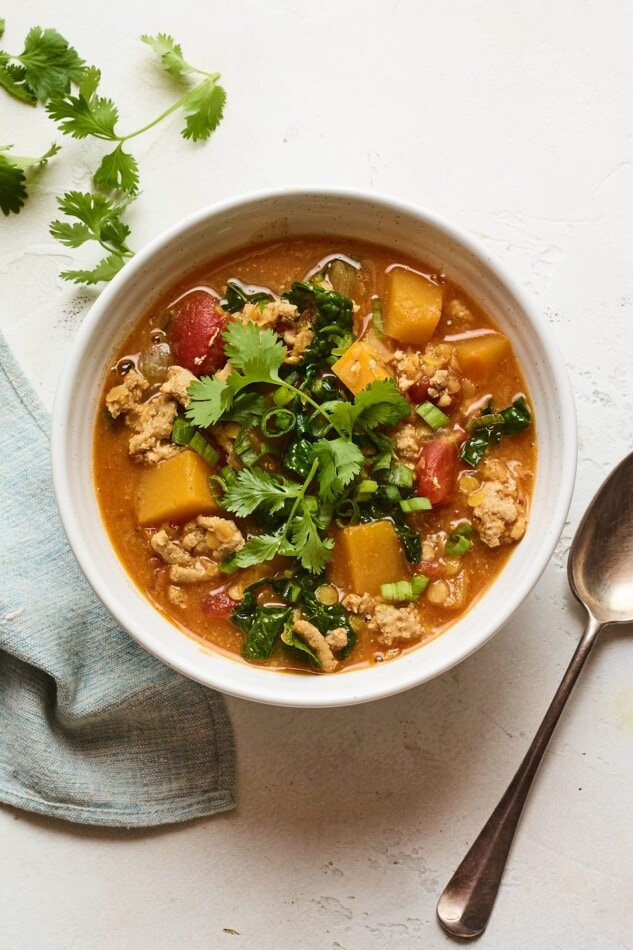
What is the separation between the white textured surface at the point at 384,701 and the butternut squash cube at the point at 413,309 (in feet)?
1.82

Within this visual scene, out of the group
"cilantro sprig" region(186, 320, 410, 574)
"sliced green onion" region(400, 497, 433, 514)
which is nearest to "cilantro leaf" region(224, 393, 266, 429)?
"cilantro sprig" region(186, 320, 410, 574)

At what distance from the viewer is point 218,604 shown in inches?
140

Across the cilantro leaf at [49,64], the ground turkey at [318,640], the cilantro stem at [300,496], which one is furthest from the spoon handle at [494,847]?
the cilantro leaf at [49,64]

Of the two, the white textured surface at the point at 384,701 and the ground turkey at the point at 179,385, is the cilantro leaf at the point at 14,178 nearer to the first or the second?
the white textured surface at the point at 384,701

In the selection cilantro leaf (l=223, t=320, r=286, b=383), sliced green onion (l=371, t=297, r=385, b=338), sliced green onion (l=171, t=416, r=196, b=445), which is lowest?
sliced green onion (l=171, t=416, r=196, b=445)

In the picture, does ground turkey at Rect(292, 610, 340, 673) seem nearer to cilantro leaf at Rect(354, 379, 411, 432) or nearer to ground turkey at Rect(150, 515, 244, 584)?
ground turkey at Rect(150, 515, 244, 584)

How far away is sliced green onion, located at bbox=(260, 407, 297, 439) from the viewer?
3406mm

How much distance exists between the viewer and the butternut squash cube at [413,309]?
11.5 feet

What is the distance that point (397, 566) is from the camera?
3.51 m

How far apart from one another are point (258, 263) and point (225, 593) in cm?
140

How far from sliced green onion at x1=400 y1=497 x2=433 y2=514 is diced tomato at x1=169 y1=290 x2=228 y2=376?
3.12ft

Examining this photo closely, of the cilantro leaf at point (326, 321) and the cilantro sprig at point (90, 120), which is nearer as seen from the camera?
the cilantro leaf at point (326, 321)

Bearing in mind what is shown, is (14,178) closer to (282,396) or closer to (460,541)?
(282,396)

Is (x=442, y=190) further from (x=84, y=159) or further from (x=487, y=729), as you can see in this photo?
(x=487, y=729)
